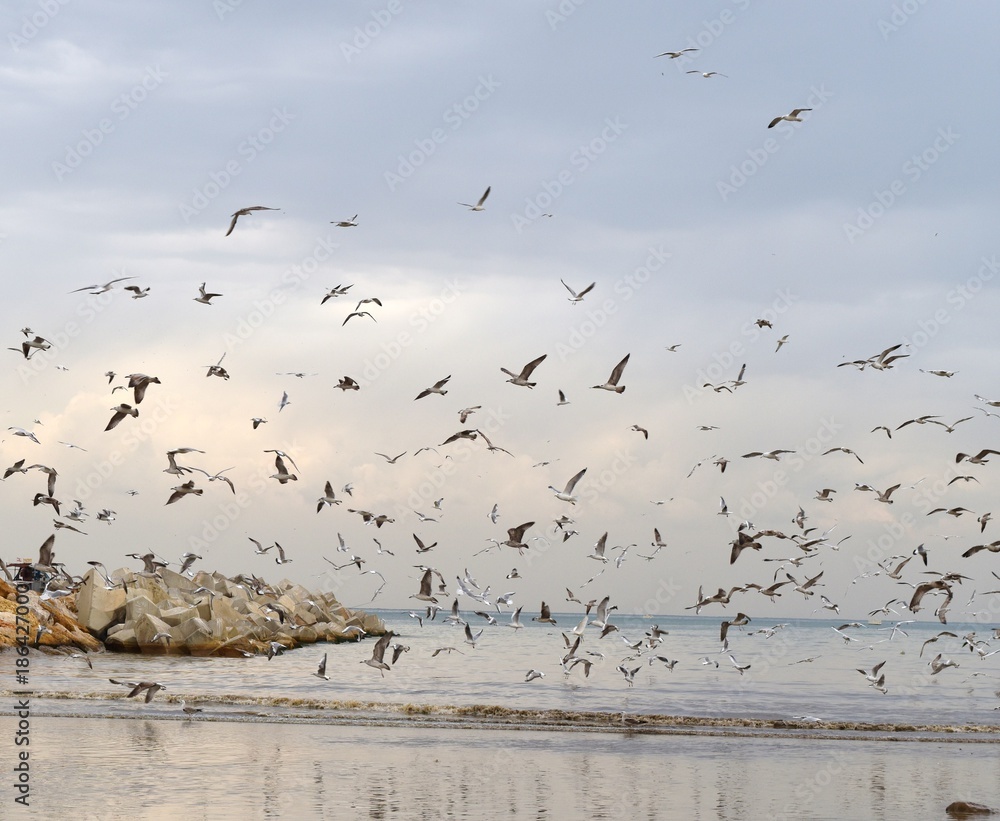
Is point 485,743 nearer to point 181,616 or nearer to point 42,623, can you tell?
point 42,623

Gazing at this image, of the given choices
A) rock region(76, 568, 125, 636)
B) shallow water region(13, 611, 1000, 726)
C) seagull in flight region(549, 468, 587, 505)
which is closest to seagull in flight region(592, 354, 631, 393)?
seagull in flight region(549, 468, 587, 505)

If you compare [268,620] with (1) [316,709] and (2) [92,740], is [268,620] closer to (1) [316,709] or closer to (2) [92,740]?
(1) [316,709]

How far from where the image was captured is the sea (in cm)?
1731

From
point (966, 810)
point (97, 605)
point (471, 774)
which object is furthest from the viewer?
point (97, 605)

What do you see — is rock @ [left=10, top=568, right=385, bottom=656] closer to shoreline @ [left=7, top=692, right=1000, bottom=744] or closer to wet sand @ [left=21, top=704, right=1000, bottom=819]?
shoreline @ [left=7, top=692, right=1000, bottom=744]

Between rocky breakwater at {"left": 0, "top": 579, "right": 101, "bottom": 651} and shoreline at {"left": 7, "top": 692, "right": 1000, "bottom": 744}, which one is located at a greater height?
rocky breakwater at {"left": 0, "top": 579, "right": 101, "bottom": 651}

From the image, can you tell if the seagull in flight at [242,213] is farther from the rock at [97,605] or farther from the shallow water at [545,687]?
the rock at [97,605]

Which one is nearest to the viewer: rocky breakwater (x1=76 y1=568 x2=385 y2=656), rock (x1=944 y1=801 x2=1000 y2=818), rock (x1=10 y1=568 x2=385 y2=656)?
rock (x1=944 y1=801 x2=1000 y2=818)

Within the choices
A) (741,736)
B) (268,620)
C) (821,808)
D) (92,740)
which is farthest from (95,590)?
(821,808)

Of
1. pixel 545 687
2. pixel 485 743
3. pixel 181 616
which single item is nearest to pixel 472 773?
pixel 485 743

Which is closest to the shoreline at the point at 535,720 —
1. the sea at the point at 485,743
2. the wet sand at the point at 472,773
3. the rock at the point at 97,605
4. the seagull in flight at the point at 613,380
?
the sea at the point at 485,743

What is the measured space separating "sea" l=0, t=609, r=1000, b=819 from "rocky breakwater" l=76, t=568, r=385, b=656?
1062 millimetres

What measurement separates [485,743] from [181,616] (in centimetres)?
2528

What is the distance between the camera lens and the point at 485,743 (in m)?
24.7
